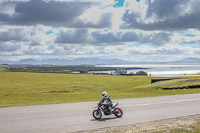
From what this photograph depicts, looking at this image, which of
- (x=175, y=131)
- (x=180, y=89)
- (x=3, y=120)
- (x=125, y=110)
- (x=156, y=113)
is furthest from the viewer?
(x=180, y=89)

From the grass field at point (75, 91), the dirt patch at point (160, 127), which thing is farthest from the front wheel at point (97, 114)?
the grass field at point (75, 91)

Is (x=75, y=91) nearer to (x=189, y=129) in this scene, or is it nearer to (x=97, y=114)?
(x=97, y=114)

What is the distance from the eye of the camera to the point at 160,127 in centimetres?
1155

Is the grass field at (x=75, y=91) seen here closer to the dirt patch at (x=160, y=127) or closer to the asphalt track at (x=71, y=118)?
the asphalt track at (x=71, y=118)

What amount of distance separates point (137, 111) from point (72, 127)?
553cm

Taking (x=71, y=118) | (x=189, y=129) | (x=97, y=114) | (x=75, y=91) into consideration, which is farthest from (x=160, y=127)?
(x=75, y=91)

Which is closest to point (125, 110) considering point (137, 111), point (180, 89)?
point (137, 111)

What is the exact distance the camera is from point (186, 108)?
16.8m

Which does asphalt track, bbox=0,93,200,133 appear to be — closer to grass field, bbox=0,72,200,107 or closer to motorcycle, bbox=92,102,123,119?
motorcycle, bbox=92,102,123,119

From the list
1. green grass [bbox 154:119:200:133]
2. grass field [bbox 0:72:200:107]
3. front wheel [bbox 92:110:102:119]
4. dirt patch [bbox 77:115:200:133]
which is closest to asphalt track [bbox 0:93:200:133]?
front wheel [bbox 92:110:102:119]

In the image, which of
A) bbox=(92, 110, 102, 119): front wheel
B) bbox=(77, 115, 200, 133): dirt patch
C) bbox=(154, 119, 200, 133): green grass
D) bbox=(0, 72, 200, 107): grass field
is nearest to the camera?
bbox=(154, 119, 200, 133): green grass

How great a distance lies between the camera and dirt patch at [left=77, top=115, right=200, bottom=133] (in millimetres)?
10914

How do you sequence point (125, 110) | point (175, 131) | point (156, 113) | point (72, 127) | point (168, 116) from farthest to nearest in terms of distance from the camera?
point (125, 110) < point (156, 113) < point (168, 116) < point (72, 127) < point (175, 131)

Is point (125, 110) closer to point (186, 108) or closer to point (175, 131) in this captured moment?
point (186, 108)
